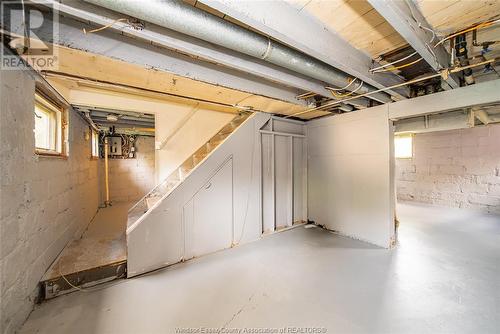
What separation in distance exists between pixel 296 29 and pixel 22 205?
7.89ft

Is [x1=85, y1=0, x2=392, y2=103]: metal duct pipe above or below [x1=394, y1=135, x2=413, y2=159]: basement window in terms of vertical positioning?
above

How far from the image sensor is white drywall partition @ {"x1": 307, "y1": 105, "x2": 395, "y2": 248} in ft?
9.23

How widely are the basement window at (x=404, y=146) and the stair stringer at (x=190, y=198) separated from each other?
4.90 metres

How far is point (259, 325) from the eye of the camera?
149 cm

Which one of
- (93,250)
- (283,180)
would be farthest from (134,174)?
(283,180)

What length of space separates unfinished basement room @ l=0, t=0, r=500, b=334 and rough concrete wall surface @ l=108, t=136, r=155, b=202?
211 centimetres

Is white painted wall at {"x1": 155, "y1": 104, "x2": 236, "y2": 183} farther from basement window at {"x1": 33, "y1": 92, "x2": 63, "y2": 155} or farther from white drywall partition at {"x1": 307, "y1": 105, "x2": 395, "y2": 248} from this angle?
white drywall partition at {"x1": 307, "y1": 105, "x2": 395, "y2": 248}

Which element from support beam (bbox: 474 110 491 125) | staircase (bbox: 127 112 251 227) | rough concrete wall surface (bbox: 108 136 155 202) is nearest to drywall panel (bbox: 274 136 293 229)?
staircase (bbox: 127 112 251 227)

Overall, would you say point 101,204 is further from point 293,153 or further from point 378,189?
point 378,189

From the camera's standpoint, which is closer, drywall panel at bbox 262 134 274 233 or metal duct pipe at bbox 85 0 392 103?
metal duct pipe at bbox 85 0 392 103

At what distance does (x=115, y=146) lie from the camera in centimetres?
553

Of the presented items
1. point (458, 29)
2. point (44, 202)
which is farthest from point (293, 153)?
point (44, 202)

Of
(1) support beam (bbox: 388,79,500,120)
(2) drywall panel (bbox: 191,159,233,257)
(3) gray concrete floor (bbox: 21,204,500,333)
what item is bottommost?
(3) gray concrete floor (bbox: 21,204,500,333)

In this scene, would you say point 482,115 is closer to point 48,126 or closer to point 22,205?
point 22,205
